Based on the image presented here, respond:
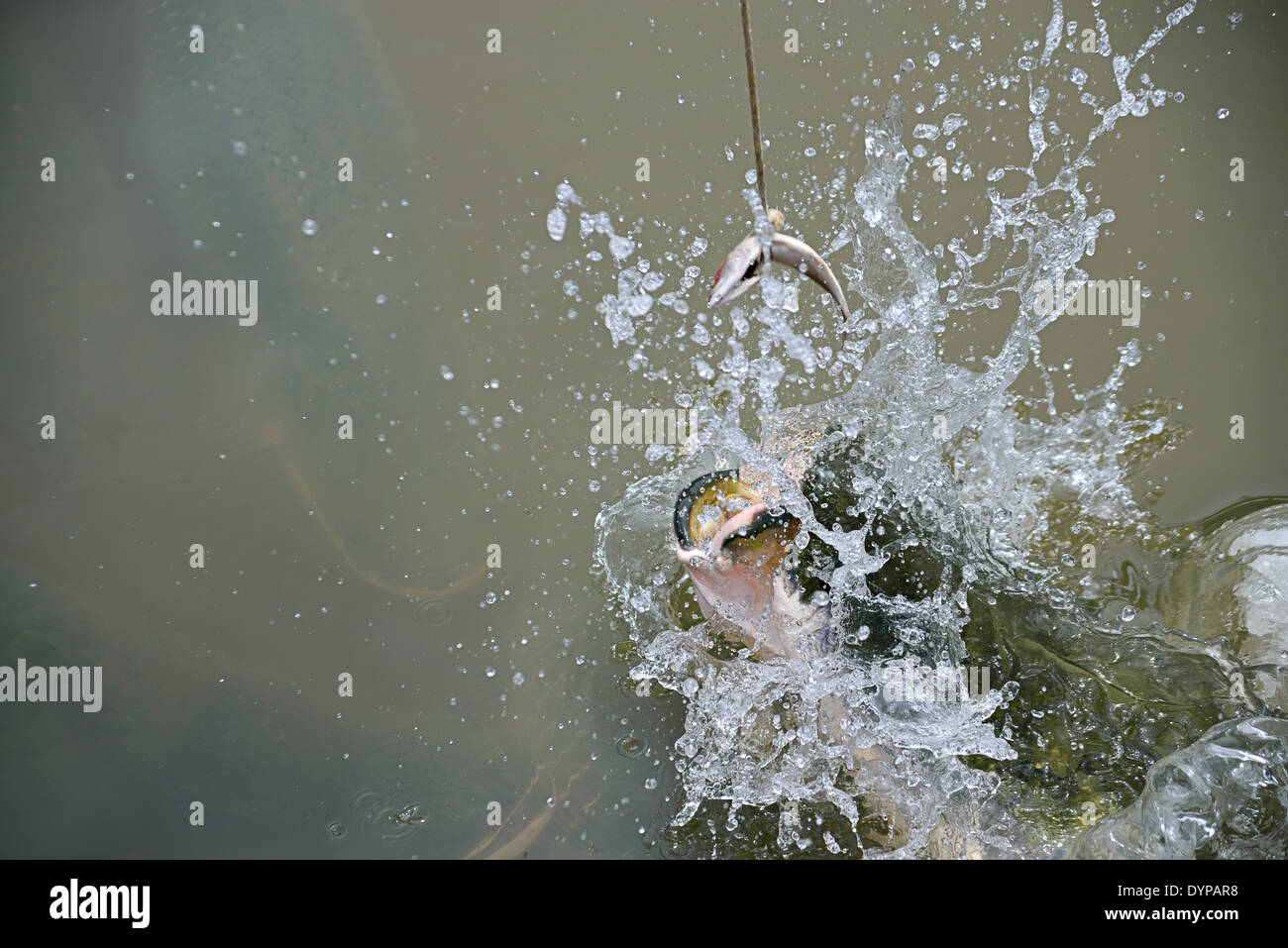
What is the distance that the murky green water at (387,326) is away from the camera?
1.54 m

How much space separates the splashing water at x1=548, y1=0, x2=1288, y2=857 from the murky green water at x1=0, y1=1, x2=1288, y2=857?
2.2 inches

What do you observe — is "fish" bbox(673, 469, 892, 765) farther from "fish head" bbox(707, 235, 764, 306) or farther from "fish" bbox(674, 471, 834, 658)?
"fish head" bbox(707, 235, 764, 306)

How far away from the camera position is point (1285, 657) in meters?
1.26

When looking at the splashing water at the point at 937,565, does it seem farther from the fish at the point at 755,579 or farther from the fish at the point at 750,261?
the fish at the point at 750,261

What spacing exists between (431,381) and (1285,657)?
1297 millimetres

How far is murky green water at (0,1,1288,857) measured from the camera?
154cm

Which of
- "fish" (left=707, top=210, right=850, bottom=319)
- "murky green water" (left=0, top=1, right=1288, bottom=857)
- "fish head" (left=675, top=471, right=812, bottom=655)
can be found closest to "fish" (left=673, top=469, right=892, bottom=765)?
"fish head" (left=675, top=471, right=812, bottom=655)

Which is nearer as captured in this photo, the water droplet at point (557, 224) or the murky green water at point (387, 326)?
the murky green water at point (387, 326)

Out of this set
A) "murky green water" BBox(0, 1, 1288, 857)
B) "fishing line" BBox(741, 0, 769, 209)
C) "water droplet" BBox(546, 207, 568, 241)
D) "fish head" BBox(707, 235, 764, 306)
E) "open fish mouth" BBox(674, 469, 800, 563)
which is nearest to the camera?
"fishing line" BBox(741, 0, 769, 209)

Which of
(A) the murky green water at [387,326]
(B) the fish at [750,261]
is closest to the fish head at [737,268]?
(B) the fish at [750,261]

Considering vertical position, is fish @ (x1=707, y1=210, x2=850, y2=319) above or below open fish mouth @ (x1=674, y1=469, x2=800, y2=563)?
above

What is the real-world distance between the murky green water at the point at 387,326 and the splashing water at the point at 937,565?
0.06m

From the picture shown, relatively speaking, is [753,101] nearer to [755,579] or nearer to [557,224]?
[755,579]

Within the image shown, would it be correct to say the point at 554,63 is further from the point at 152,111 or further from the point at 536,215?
the point at 152,111
